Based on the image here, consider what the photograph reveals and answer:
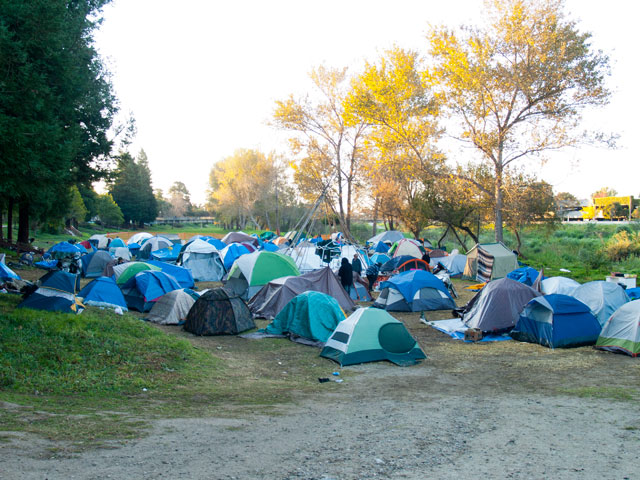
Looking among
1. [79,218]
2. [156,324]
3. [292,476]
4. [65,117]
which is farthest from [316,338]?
[79,218]

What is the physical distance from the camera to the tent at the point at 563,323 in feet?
39.9

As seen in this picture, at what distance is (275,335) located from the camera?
13.2 meters

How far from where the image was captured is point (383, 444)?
5.97 m

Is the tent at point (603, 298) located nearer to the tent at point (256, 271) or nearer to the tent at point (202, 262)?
the tent at point (256, 271)

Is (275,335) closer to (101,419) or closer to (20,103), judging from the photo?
(101,419)

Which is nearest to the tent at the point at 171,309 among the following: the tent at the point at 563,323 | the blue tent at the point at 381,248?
the tent at the point at 563,323

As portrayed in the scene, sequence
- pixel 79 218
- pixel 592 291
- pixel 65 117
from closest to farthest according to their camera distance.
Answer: pixel 592 291 → pixel 65 117 → pixel 79 218

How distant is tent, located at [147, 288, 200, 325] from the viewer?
14461 mm

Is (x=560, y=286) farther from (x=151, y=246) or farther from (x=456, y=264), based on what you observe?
(x=151, y=246)

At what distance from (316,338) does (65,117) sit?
10.9m

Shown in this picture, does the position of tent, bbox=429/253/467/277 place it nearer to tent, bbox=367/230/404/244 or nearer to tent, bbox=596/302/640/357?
tent, bbox=596/302/640/357

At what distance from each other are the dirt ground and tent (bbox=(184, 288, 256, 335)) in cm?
484

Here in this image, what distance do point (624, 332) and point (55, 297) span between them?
13565mm

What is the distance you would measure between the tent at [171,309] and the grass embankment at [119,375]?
1.93 metres
